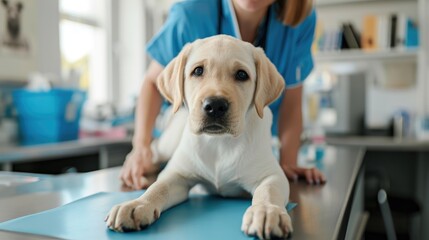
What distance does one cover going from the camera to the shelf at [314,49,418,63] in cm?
329

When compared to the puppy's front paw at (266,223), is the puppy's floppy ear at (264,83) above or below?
above

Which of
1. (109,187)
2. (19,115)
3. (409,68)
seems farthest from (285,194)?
(409,68)

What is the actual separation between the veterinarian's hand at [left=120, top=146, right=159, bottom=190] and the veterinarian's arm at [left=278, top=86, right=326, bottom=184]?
361mm

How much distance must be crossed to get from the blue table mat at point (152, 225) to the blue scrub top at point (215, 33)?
0.48 meters

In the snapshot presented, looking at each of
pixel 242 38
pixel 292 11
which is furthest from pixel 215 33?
pixel 292 11

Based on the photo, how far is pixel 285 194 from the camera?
2.31ft

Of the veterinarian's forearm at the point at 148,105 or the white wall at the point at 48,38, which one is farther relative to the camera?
the white wall at the point at 48,38

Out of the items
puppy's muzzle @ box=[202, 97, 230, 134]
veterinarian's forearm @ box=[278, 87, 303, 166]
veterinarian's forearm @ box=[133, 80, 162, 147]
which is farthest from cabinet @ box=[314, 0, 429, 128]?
puppy's muzzle @ box=[202, 97, 230, 134]

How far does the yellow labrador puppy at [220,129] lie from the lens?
63cm

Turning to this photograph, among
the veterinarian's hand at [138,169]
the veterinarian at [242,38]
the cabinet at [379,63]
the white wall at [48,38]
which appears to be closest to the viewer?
the veterinarian's hand at [138,169]

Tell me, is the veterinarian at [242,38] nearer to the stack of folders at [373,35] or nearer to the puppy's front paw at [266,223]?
the puppy's front paw at [266,223]

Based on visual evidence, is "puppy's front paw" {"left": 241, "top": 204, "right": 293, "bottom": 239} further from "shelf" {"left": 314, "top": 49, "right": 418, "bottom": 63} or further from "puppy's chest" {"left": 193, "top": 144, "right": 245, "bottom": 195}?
"shelf" {"left": 314, "top": 49, "right": 418, "bottom": 63}

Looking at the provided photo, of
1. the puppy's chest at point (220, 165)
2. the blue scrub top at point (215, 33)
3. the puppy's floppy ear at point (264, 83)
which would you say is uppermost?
the blue scrub top at point (215, 33)

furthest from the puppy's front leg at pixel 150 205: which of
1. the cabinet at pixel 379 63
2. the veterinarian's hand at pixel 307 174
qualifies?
the cabinet at pixel 379 63
